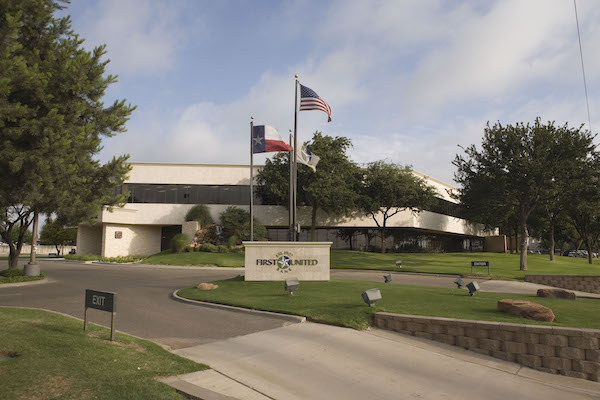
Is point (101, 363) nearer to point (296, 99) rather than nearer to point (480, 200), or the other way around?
point (296, 99)

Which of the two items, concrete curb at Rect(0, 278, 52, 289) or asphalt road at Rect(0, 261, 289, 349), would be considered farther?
concrete curb at Rect(0, 278, 52, 289)

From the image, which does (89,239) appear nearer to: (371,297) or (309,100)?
(309,100)

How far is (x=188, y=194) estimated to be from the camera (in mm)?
44812

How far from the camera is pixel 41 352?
6418 millimetres

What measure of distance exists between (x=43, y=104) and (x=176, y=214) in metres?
32.7

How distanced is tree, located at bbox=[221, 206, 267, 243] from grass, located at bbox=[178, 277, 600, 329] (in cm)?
2343

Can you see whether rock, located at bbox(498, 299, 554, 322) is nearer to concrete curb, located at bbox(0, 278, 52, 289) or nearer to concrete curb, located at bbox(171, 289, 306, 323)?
concrete curb, located at bbox(171, 289, 306, 323)

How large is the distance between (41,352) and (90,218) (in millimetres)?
15033

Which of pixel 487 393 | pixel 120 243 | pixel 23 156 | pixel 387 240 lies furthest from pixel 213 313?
pixel 387 240

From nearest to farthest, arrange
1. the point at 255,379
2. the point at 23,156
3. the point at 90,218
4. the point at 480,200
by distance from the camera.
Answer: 1. the point at 255,379
2. the point at 23,156
3. the point at 90,218
4. the point at 480,200

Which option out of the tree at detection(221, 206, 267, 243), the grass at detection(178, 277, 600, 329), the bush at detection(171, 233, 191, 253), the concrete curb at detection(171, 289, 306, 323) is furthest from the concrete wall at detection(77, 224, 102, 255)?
the concrete curb at detection(171, 289, 306, 323)

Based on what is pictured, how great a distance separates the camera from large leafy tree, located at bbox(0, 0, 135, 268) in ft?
32.9

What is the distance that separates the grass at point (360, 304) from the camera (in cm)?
1016

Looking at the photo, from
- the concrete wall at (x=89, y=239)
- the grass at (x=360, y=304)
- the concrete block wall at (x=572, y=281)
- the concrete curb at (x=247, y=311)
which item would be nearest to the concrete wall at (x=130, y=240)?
the concrete wall at (x=89, y=239)
